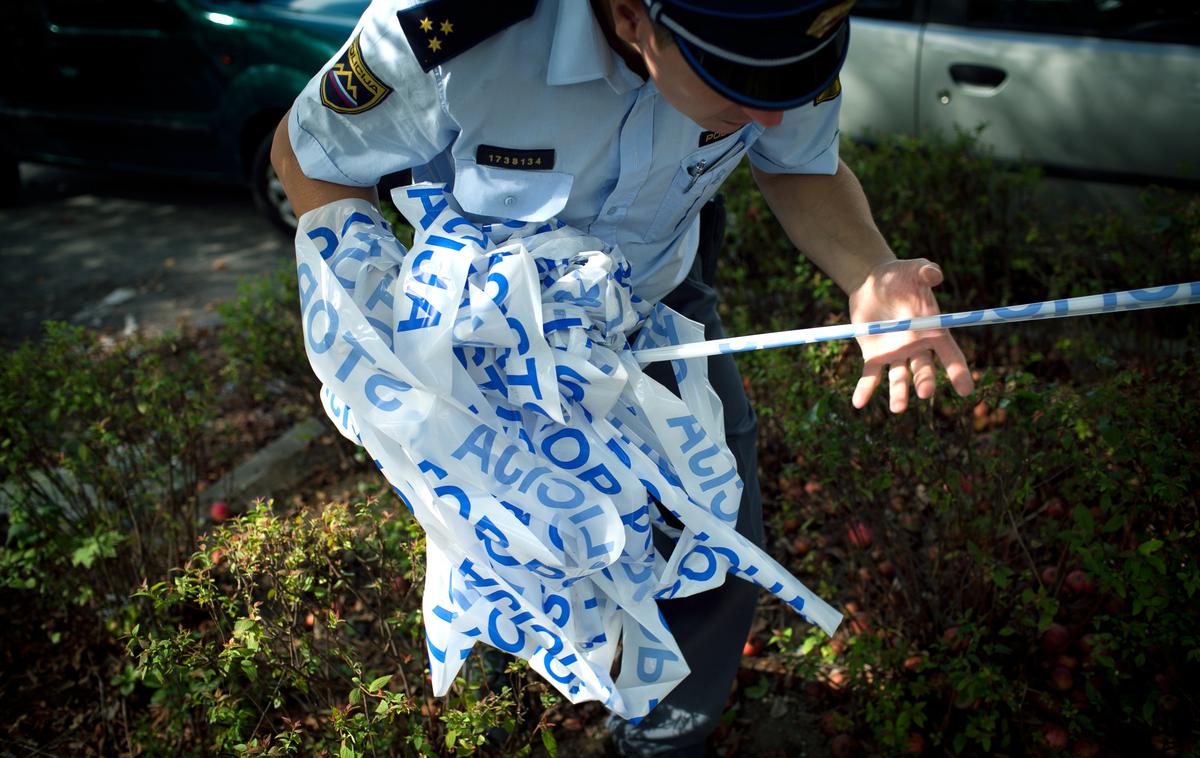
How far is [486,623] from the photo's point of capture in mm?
1829

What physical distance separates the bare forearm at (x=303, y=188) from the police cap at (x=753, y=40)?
2.20ft

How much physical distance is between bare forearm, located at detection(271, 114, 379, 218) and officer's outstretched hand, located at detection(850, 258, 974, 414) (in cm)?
94

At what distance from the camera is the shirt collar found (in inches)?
65.1

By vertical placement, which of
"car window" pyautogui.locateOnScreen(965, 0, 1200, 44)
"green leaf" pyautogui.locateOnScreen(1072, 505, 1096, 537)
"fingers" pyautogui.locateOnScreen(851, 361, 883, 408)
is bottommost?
"car window" pyautogui.locateOnScreen(965, 0, 1200, 44)

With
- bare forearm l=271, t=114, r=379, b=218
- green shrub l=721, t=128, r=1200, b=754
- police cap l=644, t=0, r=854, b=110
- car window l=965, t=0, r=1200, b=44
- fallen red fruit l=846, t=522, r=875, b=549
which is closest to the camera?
police cap l=644, t=0, r=854, b=110

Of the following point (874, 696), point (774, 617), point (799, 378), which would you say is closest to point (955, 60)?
point (799, 378)

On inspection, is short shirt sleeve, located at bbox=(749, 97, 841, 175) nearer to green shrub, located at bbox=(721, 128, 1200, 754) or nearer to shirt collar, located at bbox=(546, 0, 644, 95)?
shirt collar, located at bbox=(546, 0, 644, 95)

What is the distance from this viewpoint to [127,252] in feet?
20.3

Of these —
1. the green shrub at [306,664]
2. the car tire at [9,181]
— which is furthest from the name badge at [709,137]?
the car tire at [9,181]

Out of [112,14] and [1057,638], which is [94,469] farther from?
[112,14]

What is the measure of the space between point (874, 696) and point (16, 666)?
2.29 m

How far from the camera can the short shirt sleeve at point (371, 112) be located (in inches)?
68.0

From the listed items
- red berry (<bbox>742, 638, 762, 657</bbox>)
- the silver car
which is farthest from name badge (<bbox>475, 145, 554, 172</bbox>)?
the silver car

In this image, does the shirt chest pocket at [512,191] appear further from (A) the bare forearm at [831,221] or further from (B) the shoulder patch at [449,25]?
(A) the bare forearm at [831,221]
